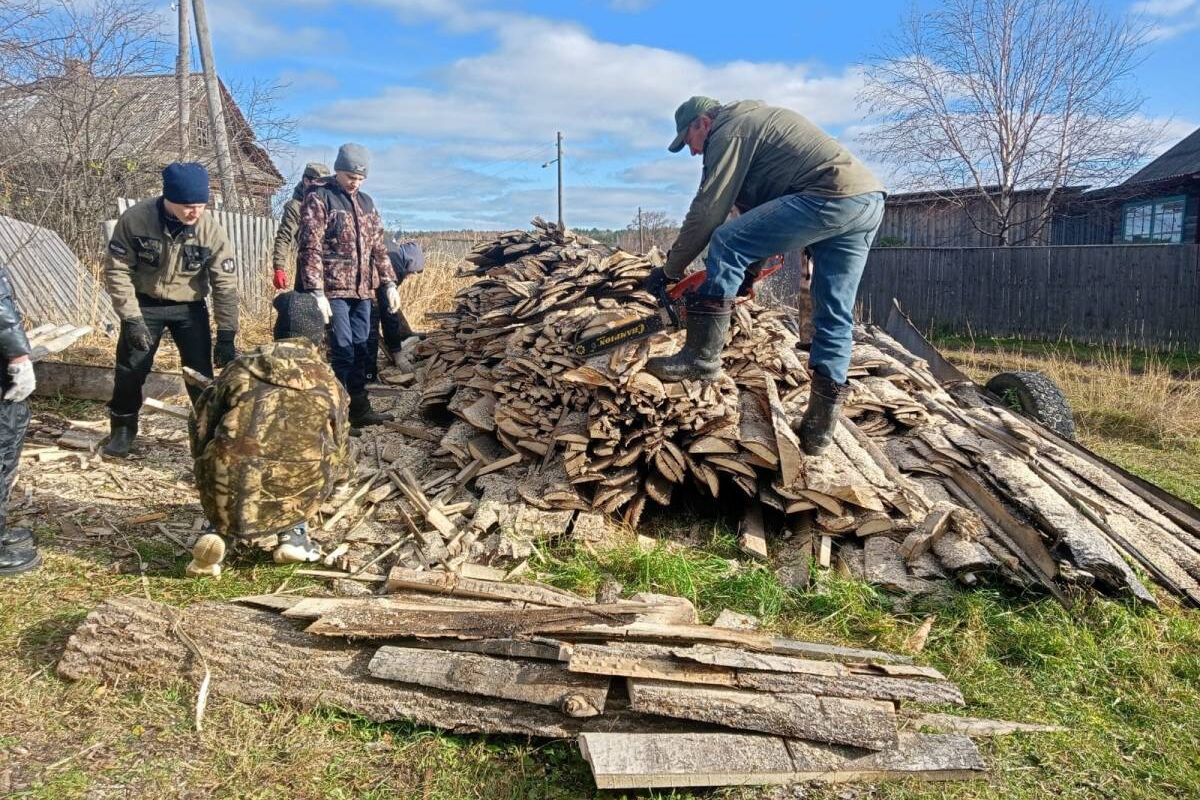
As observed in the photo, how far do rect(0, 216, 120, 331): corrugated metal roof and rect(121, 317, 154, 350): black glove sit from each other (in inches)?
179

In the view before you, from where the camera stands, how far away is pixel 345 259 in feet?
18.7

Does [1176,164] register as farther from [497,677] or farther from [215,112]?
[497,677]

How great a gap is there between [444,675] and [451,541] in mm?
1514

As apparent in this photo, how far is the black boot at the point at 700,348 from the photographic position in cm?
439

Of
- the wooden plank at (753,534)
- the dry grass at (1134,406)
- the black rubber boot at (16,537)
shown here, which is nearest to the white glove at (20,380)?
the black rubber boot at (16,537)

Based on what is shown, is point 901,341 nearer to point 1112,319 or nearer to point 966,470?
point 966,470

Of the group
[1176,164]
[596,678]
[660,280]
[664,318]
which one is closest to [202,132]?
[660,280]

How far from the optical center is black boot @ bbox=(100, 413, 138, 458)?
17.9 feet

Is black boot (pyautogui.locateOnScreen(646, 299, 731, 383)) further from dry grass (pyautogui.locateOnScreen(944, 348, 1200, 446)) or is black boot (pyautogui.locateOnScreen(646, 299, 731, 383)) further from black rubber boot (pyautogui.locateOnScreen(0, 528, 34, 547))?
dry grass (pyautogui.locateOnScreen(944, 348, 1200, 446))

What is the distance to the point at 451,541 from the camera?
14.2 ft

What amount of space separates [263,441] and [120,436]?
269cm

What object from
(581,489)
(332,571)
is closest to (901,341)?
(581,489)

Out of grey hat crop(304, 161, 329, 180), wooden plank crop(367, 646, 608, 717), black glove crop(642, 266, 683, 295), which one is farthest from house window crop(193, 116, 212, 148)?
wooden plank crop(367, 646, 608, 717)

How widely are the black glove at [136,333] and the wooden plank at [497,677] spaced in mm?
3457
